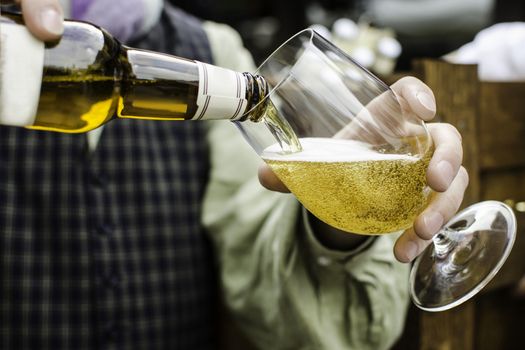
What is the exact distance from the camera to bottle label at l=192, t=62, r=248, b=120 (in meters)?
0.48

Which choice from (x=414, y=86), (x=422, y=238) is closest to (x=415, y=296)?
(x=422, y=238)

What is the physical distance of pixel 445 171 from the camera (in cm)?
49

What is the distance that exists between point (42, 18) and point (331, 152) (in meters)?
0.26

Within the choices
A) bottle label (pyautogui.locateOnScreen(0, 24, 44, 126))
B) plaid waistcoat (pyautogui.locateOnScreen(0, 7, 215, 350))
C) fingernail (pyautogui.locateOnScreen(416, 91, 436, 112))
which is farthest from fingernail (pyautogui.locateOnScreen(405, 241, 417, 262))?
plaid waistcoat (pyautogui.locateOnScreen(0, 7, 215, 350))

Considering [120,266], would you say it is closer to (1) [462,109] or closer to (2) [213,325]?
(2) [213,325]

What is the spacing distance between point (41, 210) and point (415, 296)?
66 centimetres

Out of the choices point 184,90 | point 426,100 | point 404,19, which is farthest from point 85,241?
A: point 404,19

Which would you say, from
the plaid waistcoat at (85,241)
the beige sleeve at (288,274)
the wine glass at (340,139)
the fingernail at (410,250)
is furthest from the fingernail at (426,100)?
→ the plaid waistcoat at (85,241)

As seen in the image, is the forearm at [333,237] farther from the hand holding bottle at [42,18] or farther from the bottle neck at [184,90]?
the hand holding bottle at [42,18]

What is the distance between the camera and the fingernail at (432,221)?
517 millimetres

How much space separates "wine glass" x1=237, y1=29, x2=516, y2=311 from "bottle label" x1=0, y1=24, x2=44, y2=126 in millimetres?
191

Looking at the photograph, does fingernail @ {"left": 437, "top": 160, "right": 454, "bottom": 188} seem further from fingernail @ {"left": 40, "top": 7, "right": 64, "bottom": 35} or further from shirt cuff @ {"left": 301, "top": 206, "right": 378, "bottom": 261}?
fingernail @ {"left": 40, "top": 7, "right": 64, "bottom": 35}

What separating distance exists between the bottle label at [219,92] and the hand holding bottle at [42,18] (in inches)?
4.8

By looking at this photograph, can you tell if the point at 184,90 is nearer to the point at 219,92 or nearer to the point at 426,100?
the point at 219,92
